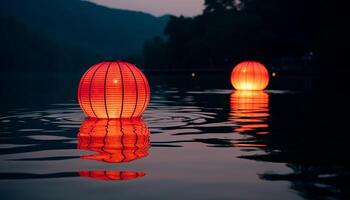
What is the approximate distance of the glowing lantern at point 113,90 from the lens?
40.4ft

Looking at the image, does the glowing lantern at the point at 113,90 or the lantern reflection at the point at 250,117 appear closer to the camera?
the lantern reflection at the point at 250,117

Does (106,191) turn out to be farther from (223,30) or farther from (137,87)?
(223,30)

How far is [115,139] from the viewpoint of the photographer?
965 centimetres

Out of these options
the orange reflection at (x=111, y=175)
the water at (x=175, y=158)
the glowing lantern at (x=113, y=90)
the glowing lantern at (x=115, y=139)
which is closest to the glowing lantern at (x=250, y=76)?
the water at (x=175, y=158)

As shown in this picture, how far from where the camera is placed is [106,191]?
594 cm

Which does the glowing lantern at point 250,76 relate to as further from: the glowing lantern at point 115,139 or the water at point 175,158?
the glowing lantern at point 115,139

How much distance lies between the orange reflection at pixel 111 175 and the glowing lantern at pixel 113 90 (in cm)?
550

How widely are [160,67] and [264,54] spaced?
75.0ft

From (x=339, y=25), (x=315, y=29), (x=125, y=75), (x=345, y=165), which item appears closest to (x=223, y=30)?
(x=315, y=29)

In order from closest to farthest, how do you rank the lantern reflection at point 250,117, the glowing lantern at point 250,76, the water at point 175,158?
the water at point 175,158, the lantern reflection at point 250,117, the glowing lantern at point 250,76

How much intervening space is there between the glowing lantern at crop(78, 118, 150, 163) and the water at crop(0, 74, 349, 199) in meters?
0.02

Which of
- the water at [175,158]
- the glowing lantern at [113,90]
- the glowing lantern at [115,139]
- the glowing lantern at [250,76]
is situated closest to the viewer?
the water at [175,158]

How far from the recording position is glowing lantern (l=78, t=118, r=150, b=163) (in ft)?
26.4

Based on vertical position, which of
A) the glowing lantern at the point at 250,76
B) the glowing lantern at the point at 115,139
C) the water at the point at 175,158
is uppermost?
the glowing lantern at the point at 250,76
